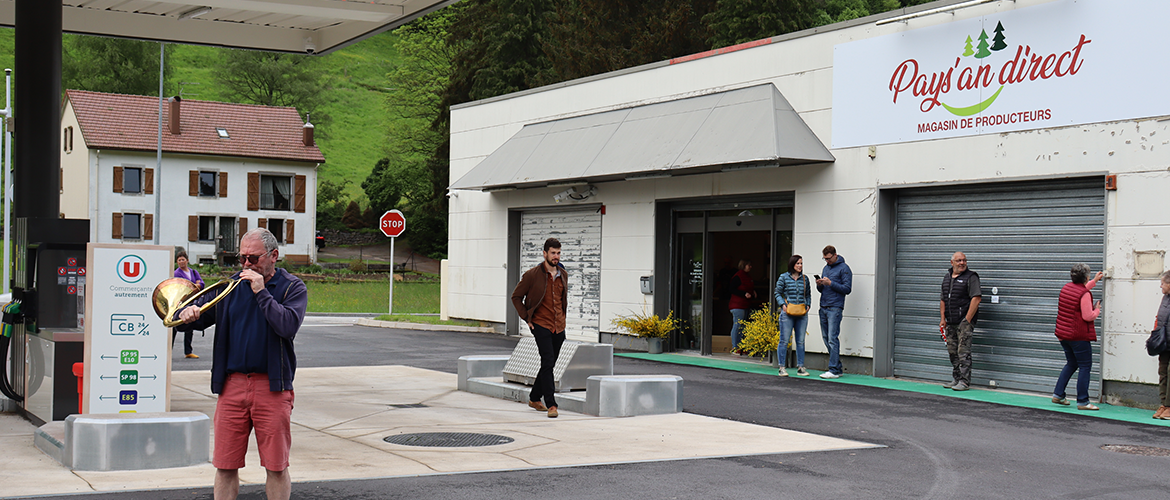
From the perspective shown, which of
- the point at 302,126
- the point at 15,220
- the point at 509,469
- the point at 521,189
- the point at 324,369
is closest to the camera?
the point at 509,469

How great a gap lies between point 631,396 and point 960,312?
211 inches

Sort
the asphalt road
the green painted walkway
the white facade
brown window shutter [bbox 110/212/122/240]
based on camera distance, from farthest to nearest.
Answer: brown window shutter [bbox 110/212/122/240] → the white facade → the green painted walkway → the asphalt road

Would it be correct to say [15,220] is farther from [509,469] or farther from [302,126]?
[302,126]

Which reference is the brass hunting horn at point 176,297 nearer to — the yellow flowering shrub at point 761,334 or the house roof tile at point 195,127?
the yellow flowering shrub at point 761,334

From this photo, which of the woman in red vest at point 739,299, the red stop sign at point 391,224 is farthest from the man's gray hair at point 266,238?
the red stop sign at point 391,224

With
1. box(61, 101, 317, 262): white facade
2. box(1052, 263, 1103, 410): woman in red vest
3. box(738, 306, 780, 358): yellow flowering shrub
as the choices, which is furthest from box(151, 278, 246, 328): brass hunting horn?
box(61, 101, 317, 262): white facade

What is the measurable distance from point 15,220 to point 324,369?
5.88 meters

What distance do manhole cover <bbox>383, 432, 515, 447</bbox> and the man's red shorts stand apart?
11.8 feet

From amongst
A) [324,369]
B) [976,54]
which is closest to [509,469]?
[324,369]

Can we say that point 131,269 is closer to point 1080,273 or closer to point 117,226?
point 1080,273

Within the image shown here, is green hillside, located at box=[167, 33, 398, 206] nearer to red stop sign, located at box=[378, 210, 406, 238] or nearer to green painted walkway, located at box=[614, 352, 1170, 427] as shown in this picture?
red stop sign, located at box=[378, 210, 406, 238]

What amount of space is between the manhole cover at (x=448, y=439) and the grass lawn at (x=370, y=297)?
21.1 metres

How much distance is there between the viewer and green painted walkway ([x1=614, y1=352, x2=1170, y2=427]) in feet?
40.5

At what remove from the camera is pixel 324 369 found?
16250 mm
